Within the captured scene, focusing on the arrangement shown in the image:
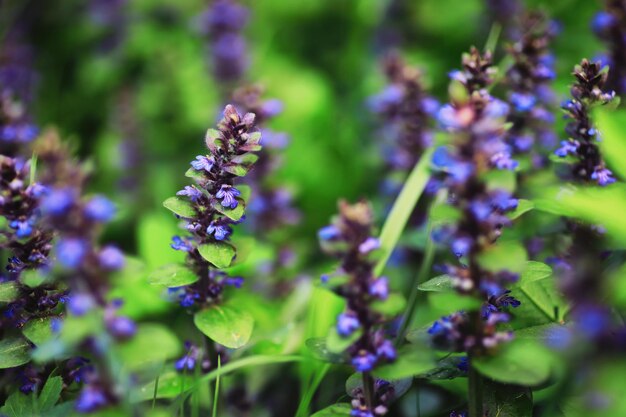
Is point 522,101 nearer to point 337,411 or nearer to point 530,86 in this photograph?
point 530,86

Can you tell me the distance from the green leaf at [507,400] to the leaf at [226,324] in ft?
2.69

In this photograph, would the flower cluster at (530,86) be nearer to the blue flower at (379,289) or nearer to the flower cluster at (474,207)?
the flower cluster at (474,207)

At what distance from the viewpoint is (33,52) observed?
17.7ft

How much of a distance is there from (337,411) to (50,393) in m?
0.93

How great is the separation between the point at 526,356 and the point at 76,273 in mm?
1134

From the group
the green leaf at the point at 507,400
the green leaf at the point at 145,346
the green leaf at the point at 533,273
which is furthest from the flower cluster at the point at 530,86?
the green leaf at the point at 145,346

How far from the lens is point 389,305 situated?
165 cm

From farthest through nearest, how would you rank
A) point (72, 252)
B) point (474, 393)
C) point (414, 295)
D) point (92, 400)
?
1. point (414, 295)
2. point (474, 393)
3. point (92, 400)
4. point (72, 252)

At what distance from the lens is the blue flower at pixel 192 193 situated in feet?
6.59

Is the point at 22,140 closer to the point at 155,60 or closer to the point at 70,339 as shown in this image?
the point at 70,339

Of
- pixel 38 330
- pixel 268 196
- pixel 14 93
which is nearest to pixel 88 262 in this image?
pixel 38 330

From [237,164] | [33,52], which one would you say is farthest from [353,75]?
[237,164]

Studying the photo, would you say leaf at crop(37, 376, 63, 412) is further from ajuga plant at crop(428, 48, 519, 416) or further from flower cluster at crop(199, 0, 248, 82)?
flower cluster at crop(199, 0, 248, 82)

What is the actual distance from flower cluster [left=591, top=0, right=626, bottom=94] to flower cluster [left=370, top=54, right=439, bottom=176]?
920 mm
